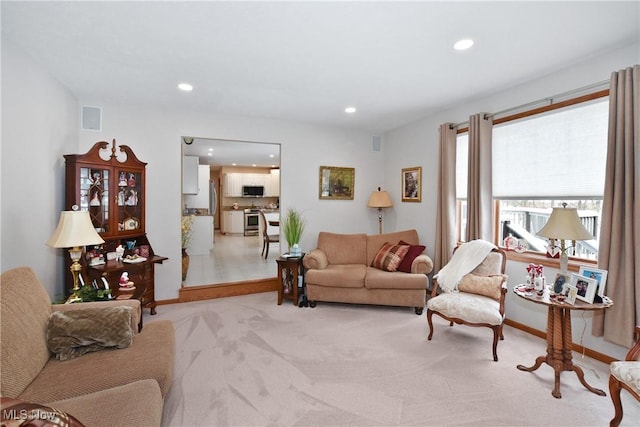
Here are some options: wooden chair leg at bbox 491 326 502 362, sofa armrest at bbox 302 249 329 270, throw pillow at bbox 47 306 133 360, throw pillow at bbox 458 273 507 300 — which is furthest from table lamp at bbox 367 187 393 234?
throw pillow at bbox 47 306 133 360

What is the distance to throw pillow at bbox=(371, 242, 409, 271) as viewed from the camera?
411cm

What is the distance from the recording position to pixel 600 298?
2.24m

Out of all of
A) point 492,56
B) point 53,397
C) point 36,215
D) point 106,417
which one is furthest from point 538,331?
point 36,215

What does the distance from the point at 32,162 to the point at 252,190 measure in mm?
8226

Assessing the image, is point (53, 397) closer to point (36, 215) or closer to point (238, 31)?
point (36, 215)

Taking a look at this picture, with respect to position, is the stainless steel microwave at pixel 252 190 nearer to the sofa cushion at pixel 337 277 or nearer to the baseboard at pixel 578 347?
the sofa cushion at pixel 337 277

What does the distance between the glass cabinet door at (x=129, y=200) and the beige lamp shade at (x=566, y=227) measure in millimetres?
4267

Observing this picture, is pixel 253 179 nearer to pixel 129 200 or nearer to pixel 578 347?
pixel 129 200

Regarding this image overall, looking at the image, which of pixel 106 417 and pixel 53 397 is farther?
pixel 53 397

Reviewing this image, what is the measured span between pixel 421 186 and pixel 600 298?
2.76 meters

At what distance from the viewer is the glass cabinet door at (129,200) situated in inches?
144

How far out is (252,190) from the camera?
10930 mm

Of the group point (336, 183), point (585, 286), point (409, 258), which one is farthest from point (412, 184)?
point (585, 286)

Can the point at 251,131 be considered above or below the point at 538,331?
above
